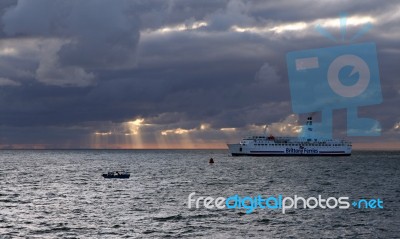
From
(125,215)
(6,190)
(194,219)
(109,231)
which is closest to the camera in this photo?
(109,231)

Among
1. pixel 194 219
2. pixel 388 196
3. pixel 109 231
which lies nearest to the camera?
pixel 109 231

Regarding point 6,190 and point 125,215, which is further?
point 6,190

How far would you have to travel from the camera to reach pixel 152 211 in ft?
209

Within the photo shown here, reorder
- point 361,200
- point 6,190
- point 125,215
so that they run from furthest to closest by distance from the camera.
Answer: point 6,190 → point 361,200 → point 125,215

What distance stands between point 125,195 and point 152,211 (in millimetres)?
20265

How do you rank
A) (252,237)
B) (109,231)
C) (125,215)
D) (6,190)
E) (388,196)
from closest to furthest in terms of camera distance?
(252,237)
(109,231)
(125,215)
(388,196)
(6,190)

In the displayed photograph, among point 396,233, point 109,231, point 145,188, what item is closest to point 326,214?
point 396,233

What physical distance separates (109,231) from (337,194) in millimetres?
44956

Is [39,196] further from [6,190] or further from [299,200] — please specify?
[299,200]

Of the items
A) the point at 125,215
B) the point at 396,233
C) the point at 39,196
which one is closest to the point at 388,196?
the point at 396,233

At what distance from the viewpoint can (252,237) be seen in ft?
155

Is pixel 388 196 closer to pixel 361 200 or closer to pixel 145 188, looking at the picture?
pixel 361 200

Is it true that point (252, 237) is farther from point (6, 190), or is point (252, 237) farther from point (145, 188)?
point (6, 190)

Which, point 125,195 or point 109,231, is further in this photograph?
point 125,195
